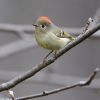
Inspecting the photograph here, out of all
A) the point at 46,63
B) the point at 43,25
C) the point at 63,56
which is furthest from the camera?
the point at 63,56

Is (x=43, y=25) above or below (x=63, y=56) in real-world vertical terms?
below

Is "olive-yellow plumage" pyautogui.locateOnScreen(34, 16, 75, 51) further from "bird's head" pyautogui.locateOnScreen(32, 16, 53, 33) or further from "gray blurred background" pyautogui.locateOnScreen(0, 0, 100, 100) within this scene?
"gray blurred background" pyautogui.locateOnScreen(0, 0, 100, 100)

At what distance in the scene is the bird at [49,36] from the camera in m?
2.01

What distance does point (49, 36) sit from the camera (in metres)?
2.10

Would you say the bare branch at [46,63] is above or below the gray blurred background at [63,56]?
below

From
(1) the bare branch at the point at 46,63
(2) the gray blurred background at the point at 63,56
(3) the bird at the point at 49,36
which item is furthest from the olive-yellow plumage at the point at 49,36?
(2) the gray blurred background at the point at 63,56

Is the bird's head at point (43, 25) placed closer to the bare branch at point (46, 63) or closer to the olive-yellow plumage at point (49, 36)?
the olive-yellow plumage at point (49, 36)

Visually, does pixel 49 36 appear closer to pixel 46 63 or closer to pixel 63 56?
pixel 46 63

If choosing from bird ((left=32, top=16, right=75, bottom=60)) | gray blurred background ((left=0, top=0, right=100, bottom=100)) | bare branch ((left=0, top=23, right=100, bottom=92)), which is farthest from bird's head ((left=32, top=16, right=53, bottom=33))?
gray blurred background ((left=0, top=0, right=100, bottom=100))

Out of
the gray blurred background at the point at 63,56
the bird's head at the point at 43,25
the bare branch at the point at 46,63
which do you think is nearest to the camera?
the bare branch at the point at 46,63

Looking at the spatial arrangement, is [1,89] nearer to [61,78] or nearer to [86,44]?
[61,78]

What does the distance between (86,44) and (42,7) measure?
2.17 ft

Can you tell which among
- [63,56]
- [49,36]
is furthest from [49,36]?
[63,56]

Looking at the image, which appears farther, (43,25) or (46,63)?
(43,25)
